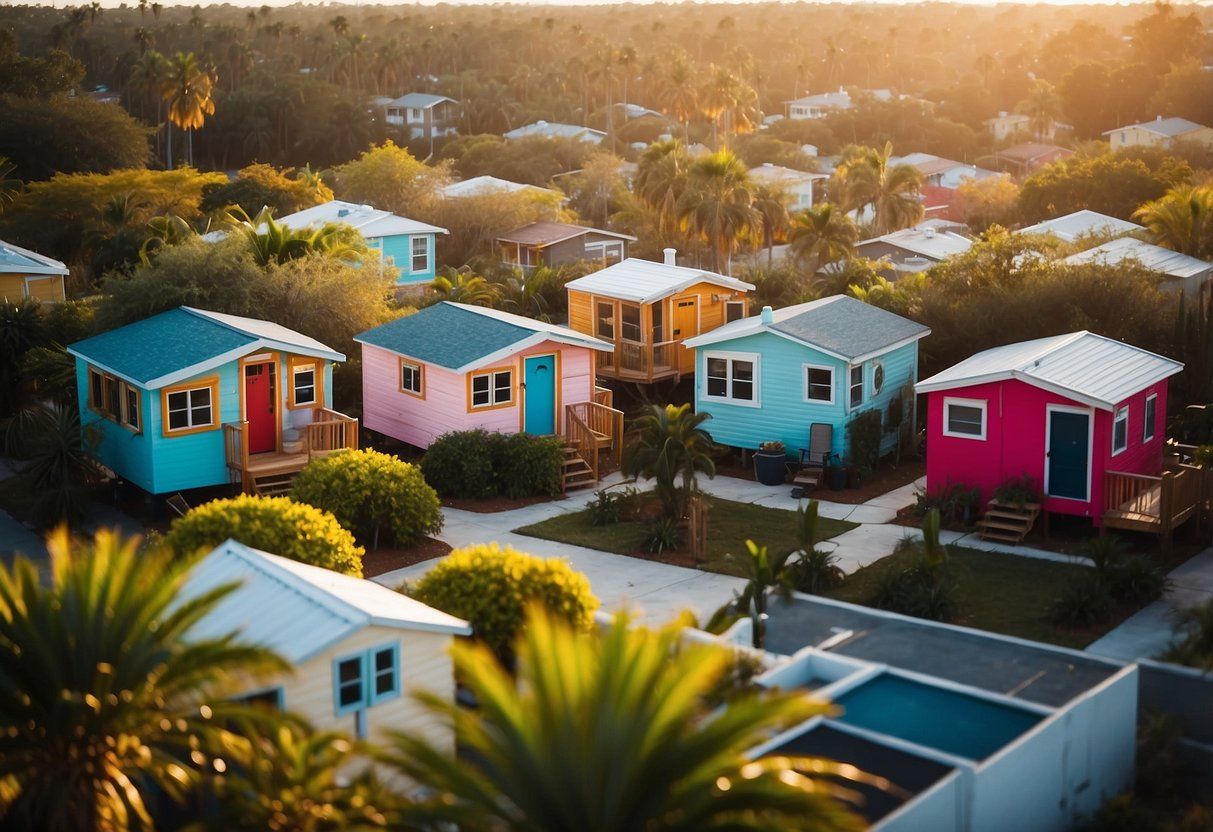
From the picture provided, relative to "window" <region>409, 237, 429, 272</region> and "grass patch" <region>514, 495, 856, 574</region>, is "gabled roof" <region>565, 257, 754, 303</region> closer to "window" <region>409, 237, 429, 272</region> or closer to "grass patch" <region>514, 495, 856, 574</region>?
"grass patch" <region>514, 495, 856, 574</region>

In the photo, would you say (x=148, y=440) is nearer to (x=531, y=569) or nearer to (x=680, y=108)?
(x=531, y=569)

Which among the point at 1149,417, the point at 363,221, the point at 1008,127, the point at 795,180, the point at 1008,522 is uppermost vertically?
the point at 1008,127

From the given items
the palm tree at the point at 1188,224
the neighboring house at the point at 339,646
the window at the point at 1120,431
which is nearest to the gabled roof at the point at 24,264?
the neighboring house at the point at 339,646

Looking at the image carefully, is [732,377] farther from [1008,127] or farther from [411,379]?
[1008,127]

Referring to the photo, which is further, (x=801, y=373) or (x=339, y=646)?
(x=801, y=373)

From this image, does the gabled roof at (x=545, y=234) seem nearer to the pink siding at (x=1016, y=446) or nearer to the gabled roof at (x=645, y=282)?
the gabled roof at (x=645, y=282)

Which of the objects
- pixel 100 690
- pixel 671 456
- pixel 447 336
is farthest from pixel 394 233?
pixel 100 690

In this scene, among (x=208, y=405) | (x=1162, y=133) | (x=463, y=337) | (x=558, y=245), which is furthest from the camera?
(x=1162, y=133)

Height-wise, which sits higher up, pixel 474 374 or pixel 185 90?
pixel 185 90

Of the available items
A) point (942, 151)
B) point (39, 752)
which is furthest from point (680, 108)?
point (39, 752)
